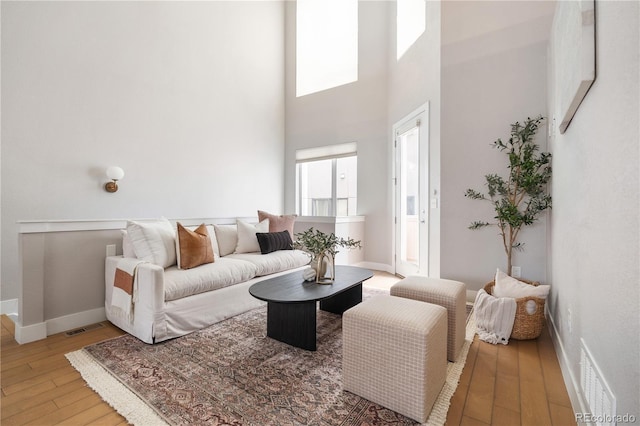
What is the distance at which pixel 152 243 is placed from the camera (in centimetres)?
254

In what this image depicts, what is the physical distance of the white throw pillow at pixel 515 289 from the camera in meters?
2.21

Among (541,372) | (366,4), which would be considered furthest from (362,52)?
(541,372)

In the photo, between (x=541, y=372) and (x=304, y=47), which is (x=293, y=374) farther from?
(x=304, y=47)

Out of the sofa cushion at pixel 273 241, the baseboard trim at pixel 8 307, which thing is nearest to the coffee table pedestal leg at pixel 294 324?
the sofa cushion at pixel 273 241

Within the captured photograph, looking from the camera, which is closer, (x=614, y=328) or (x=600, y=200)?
(x=614, y=328)

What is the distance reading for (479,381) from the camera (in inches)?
66.5

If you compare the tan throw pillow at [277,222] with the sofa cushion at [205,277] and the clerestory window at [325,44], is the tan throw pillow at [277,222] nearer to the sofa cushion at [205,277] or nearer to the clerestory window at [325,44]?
the sofa cushion at [205,277]

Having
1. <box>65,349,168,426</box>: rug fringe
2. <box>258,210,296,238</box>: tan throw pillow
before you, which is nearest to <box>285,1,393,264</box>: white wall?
<box>258,210,296,238</box>: tan throw pillow

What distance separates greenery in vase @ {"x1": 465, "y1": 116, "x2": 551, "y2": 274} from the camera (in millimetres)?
2617

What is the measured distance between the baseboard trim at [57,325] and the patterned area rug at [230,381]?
558 mm

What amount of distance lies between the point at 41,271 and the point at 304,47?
18.0 ft

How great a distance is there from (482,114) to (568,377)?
2410 mm

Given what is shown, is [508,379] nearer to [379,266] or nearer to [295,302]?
[295,302]

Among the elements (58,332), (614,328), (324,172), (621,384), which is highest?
(324,172)
